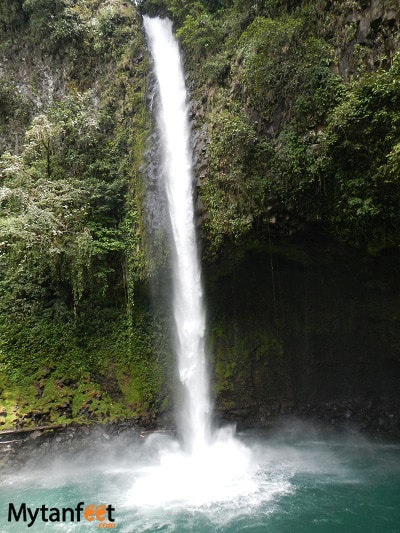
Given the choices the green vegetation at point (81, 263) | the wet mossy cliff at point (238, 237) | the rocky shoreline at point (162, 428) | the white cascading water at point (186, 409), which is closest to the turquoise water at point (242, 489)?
the white cascading water at point (186, 409)

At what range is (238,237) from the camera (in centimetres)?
834

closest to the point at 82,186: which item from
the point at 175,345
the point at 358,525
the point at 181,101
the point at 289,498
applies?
the point at 181,101

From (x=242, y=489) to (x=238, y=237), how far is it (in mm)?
5013

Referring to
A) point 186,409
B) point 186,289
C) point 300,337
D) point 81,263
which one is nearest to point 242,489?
point 186,409

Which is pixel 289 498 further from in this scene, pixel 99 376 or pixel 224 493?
pixel 99 376

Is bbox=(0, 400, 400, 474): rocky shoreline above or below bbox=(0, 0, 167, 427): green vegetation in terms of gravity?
below

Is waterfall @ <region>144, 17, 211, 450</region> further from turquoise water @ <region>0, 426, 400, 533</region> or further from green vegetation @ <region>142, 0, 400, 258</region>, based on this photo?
turquoise water @ <region>0, 426, 400, 533</region>

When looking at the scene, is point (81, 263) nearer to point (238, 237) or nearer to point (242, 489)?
point (238, 237)

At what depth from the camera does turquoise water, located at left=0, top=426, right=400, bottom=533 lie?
563 cm

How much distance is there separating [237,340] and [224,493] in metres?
4.00

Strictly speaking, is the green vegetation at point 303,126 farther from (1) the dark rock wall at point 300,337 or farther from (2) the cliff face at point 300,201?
(1) the dark rock wall at point 300,337

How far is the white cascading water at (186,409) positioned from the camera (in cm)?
636

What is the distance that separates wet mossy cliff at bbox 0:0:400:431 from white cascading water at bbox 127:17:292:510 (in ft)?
1.41

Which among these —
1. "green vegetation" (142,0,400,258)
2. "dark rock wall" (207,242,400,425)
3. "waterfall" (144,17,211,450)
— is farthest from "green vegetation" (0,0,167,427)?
"green vegetation" (142,0,400,258)
